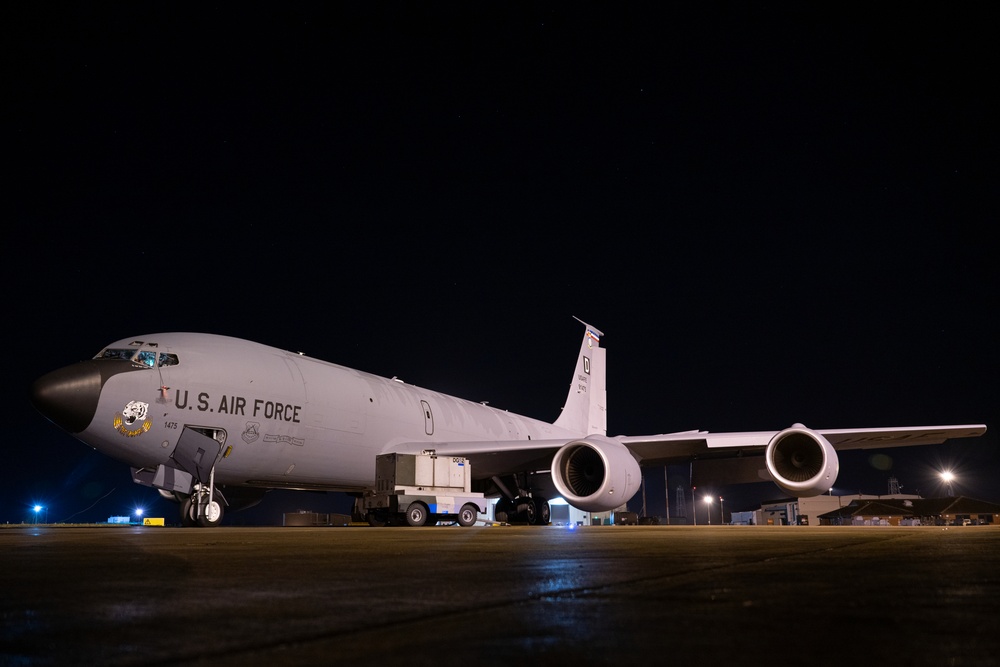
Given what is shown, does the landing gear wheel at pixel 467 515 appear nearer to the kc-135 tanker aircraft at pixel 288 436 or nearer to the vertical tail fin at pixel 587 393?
the kc-135 tanker aircraft at pixel 288 436

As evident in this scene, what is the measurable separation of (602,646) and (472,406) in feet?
68.2

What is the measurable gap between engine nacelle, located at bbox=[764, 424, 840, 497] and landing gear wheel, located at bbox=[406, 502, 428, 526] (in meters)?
7.04

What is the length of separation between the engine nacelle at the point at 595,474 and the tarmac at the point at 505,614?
33.1ft

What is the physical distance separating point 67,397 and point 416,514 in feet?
22.9

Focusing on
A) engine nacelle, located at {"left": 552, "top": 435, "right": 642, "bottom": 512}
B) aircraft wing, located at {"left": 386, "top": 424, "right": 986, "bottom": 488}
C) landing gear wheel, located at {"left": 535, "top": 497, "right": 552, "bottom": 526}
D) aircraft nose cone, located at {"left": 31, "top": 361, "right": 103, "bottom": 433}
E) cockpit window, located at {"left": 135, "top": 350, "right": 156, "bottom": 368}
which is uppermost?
cockpit window, located at {"left": 135, "top": 350, "right": 156, "bottom": 368}

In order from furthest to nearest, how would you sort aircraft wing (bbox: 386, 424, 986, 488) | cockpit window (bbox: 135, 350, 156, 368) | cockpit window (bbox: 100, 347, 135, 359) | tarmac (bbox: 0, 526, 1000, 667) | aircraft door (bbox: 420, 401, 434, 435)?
aircraft door (bbox: 420, 401, 434, 435) → aircraft wing (bbox: 386, 424, 986, 488) → cockpit window (bbox: 100, 347, 135, 359) → cockpit window (bbox: 135, 350, 156, 368) → tarmac (bbox: 0, 526, 1000, 667)

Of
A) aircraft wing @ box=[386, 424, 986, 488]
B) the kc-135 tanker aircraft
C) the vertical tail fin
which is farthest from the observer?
the vertical tail fin

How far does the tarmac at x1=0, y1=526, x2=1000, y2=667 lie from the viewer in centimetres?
165

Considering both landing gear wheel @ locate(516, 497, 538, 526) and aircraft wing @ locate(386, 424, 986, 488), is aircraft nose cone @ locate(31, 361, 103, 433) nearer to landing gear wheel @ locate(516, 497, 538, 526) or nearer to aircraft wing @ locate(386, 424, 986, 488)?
aircraft wing @ locate(386, 424, 986, 488)

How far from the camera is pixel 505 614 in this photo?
2.21 metres

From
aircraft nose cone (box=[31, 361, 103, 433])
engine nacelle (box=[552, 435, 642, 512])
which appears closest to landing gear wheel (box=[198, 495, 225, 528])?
aircraft nose cone (box=[31, 361, 103, 433])

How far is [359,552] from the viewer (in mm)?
5664

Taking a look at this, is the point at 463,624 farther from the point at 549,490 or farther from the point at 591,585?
the point at 549,490

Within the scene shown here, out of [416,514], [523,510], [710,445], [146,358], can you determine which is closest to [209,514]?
[146,358]
